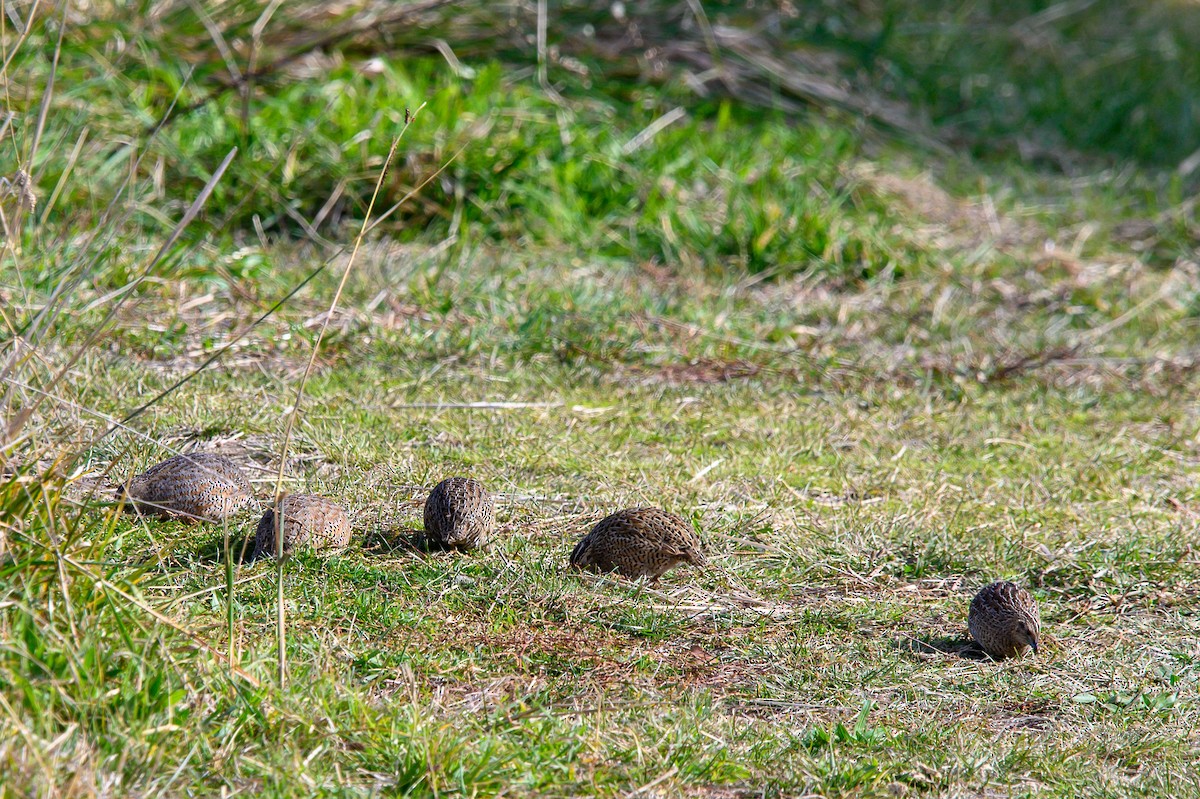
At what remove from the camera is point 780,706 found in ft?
10.1

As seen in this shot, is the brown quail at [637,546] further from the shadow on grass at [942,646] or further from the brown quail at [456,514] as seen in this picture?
the shadow on grass at [942,646]

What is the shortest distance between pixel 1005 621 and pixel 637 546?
0.99 m

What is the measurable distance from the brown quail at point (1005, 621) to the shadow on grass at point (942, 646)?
36 millimetres

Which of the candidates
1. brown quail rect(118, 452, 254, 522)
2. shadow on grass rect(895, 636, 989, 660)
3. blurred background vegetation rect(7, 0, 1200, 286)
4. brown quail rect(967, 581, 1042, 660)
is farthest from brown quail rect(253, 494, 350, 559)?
blurred background vegetation rect(7, 0, 1200, 286)

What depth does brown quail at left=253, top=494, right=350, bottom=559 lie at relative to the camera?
344 centimetres

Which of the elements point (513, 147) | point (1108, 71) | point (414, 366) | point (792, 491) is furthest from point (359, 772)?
point (1108, 71)

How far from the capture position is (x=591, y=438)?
15.7ft

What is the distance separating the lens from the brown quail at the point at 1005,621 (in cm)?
332

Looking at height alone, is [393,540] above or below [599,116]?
below

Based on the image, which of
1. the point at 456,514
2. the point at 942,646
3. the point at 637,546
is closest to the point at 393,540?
the point at 456,514

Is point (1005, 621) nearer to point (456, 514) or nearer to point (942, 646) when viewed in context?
point (942, 646)

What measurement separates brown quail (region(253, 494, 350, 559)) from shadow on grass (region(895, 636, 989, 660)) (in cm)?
156

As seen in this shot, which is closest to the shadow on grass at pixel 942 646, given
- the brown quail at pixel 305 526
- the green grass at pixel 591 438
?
the green grass at pixel 591 438

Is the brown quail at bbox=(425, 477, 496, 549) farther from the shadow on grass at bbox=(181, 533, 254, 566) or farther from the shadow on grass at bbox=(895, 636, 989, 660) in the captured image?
the shadow on grass at bbox=(895, 636, 989, 660)
